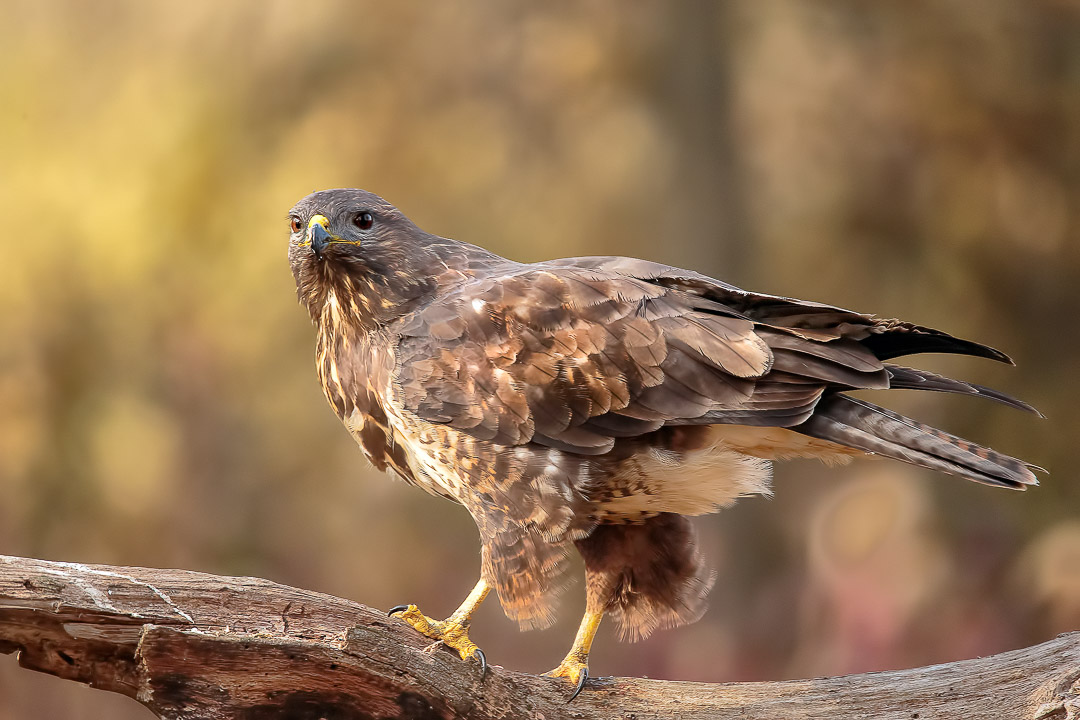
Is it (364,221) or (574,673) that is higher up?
(364,221)

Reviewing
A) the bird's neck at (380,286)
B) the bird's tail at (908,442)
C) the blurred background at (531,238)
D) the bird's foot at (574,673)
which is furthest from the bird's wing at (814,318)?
the blurred background at (531,238)

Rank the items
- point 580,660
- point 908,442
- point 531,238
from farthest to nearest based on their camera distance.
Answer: point 531,238 → point 580,660 → point 908,442

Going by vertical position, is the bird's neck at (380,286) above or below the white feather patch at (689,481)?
above

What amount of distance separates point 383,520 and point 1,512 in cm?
277

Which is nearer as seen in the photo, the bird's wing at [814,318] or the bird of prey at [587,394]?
the bird of prey at [587,394]

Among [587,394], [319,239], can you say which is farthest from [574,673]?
[319,239]

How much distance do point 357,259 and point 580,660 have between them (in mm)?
1513

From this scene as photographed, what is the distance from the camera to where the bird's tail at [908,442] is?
9.53 feet

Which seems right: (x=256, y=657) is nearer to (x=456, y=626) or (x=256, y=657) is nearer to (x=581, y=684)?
(x=456, y=626)

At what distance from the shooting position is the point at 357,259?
3.53m

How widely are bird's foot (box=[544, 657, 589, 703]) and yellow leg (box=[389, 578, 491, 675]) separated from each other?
14.3 inches

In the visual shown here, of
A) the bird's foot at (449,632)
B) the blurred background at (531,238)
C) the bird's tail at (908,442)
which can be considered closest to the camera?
the bird's tail at (908,442)

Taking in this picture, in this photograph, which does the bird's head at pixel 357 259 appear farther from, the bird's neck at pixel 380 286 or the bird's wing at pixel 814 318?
the bird's wing at pixel 814 318

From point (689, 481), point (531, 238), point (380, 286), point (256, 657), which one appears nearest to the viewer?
point (256, 657)
